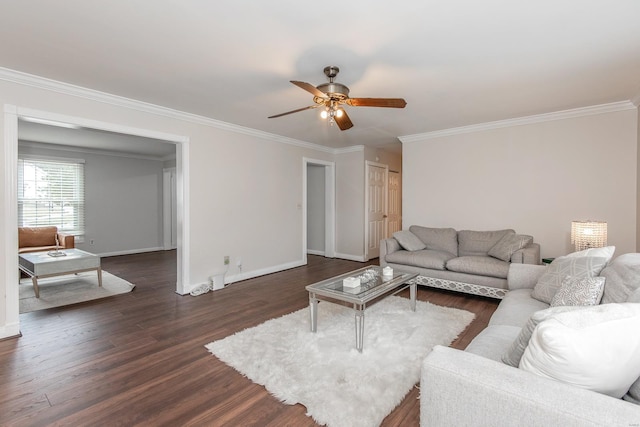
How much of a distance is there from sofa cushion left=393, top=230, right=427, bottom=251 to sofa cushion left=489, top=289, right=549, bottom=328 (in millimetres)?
1900

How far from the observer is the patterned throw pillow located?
1847 millimetres

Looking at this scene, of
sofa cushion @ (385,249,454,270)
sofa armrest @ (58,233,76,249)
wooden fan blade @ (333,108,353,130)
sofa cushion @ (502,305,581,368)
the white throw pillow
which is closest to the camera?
the white throw pillow

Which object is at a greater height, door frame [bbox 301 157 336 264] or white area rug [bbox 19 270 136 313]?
door frame [bbox 301 157 336 264]

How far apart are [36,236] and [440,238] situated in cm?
698

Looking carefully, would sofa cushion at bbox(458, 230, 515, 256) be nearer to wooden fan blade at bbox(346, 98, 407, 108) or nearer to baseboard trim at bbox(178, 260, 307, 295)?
wooden fan blade at bbox(346, 98, 407, 108)

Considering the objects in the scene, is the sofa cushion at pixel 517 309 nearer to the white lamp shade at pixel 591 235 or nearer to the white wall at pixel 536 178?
the white lamp shade at pixel 591 235

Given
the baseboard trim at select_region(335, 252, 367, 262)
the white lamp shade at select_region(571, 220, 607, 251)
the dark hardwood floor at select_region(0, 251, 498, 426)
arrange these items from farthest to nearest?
the baseboard trim at select_region(335, 252, 367, 262) < the white lamp shade at select_region(571, 220, 607, 251) < the dark hardwood floor at select_region(0, 251, 498, 426)

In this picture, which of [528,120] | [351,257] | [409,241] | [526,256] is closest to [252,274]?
[351,257]

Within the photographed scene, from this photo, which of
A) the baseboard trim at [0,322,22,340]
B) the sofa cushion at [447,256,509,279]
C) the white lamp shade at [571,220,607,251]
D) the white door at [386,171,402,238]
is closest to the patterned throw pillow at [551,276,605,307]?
the sofa cushion at [447,256,509,279]

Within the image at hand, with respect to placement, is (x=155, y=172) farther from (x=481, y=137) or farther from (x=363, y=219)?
(x=481, y=137)

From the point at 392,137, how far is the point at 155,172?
6079 millimetres

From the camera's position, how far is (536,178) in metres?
4.35

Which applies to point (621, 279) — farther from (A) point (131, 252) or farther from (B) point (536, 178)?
(A) point (131, 252)

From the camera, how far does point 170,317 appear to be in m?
3.32
